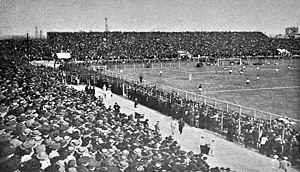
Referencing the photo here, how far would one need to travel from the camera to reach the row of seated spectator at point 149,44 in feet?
194

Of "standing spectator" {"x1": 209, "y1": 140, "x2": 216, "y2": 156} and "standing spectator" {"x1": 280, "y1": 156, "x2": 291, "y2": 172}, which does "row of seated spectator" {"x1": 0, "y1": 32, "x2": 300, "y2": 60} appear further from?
"standing spectator" {"x1": 280, "y1": 156, "x2": 291, "y2": 172}

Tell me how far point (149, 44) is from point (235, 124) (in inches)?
2241

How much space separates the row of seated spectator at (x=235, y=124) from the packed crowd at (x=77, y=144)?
450 centimetres

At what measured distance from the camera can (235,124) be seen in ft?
49.2

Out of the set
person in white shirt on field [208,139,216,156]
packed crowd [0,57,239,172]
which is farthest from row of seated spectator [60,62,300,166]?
packed crowd [0,57,239,172]

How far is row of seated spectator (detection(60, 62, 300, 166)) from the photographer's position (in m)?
12.7

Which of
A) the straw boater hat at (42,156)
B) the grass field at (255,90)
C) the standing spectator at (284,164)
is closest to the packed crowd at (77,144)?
the straw boater hat at (42,156)

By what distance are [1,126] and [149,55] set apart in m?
54.3

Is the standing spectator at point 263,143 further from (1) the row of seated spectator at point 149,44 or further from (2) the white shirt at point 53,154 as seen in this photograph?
(1) the row of seated spectator at point 149,44


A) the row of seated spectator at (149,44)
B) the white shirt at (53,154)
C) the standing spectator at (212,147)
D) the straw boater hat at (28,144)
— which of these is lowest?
the standing spectator at (212,147)

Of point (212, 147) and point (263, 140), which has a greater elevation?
point (263, 140)

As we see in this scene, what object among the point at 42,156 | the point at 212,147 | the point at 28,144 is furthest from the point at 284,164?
the point at 28,144

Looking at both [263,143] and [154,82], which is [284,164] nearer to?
[263,143]

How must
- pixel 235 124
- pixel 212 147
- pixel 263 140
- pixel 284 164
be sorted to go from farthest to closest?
pixel 235 124 < pixel 212 147 < pixel 263 140 < pixel 284 164
